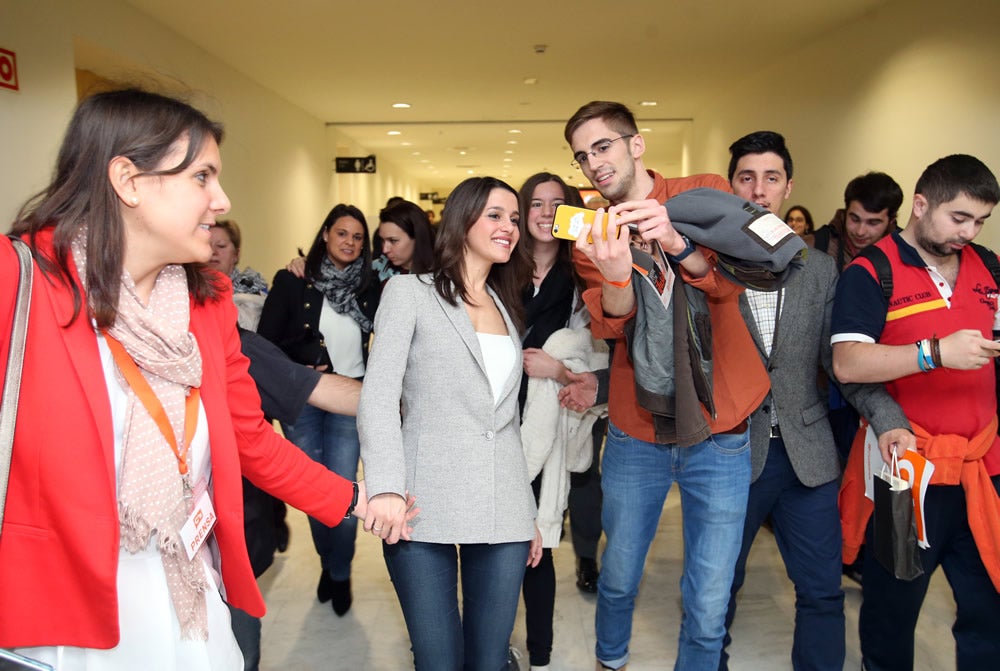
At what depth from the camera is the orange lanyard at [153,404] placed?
1.20 m

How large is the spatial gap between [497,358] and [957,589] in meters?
1.62

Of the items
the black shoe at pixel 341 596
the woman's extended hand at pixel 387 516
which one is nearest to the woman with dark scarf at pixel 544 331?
the woman's extended hand at pixel 387 516

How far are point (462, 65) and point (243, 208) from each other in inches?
113

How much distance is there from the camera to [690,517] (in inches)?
87.3

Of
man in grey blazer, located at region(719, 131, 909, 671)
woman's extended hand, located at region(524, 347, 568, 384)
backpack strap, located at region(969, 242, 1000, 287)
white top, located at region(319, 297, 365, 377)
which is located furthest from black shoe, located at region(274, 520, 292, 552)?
backpack strap, located at region(969, 242, 1000, 287)

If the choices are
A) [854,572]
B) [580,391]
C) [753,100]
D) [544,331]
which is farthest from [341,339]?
[753,100]

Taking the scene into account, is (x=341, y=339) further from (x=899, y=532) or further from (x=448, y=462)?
(x=899, y=532)

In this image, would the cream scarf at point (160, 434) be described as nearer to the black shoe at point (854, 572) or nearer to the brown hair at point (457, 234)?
the brown hair at point (457, 234)

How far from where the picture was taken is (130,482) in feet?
3.92

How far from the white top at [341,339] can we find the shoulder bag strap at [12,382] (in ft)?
7.35

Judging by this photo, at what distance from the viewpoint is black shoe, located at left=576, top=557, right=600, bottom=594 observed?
3398 millimetres

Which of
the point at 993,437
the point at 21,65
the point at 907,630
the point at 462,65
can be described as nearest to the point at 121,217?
the point at 993,437

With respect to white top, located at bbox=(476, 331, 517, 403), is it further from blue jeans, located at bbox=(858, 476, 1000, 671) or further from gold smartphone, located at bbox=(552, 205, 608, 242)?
blue jeans, located at bbox=(858, 476, 1000, 671)

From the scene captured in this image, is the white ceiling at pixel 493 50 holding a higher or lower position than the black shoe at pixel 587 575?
higher
